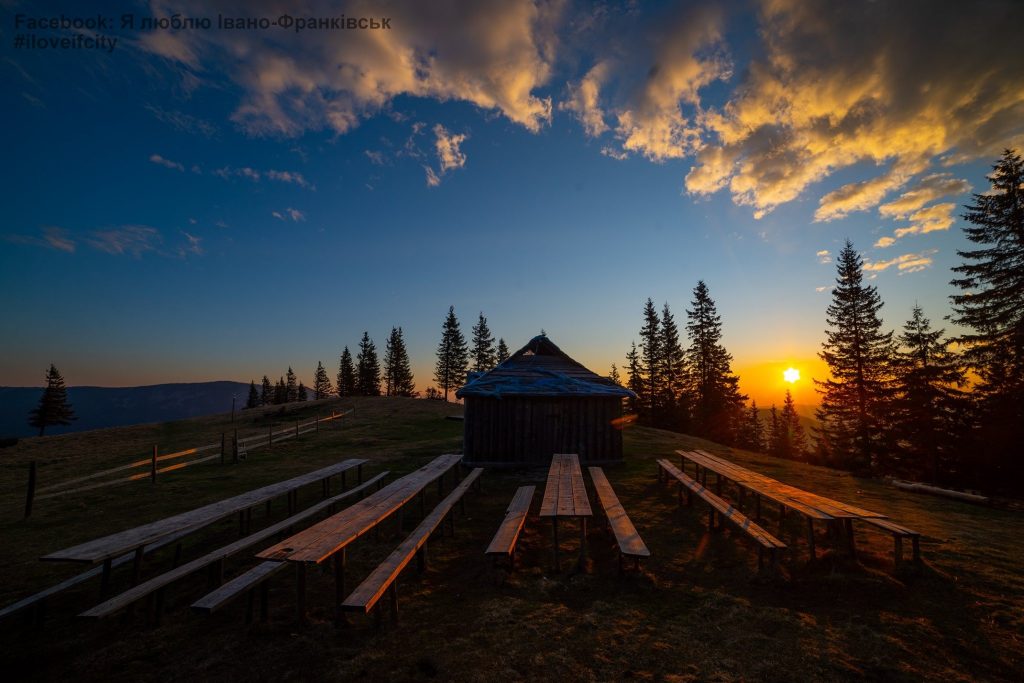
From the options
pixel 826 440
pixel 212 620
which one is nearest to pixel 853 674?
pixel 212 620

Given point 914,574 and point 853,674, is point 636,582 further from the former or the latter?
point 914,574

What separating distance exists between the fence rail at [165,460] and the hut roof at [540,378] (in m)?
10.3

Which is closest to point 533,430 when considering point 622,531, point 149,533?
point 622,531

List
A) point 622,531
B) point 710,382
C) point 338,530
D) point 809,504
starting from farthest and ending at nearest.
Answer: point 710,382, point 809,504, point 622,531, point 338,530

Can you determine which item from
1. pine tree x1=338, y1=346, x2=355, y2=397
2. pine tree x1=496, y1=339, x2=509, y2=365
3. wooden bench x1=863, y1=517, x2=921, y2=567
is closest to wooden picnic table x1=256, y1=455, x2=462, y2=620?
wooden bench x1=863, y1=517, x2=921, y2=567

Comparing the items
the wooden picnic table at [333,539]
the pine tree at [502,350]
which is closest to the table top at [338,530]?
the wooden picnic table at [333,539]

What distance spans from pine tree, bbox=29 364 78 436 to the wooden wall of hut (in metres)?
67.7

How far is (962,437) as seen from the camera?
70.5 ft

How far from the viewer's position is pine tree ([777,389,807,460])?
133ft

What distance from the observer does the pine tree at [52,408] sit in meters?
52.3

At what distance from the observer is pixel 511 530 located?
6.31 metres

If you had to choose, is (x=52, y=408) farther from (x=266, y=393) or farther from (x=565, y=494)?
(x=565, y=494)

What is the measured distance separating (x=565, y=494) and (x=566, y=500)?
0.45 m

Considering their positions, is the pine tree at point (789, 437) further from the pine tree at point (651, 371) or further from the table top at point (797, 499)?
the table top at point (797, 499)
